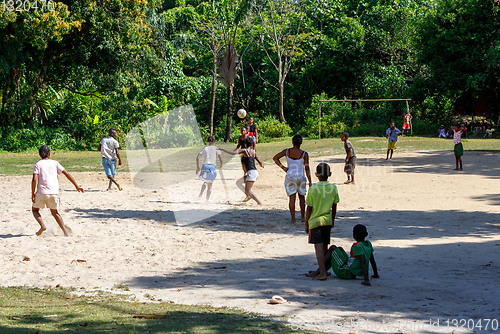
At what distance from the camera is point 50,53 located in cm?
2586

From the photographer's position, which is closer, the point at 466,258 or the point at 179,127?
the point at 466,258

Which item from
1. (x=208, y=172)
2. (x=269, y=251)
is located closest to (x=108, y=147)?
(x=208, y=172)

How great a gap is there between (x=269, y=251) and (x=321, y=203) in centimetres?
192

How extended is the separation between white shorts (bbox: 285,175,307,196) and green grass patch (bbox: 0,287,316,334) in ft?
15.1

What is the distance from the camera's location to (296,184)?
9922 millimetres

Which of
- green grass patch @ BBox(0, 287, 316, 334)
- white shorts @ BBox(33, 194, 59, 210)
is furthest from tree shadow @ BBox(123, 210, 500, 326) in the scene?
white shorts @ BBox(33, 194, 59, 210)

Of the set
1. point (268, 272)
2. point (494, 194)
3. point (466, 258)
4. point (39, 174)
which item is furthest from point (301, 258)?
point (494, 194)

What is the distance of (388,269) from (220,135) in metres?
27.5

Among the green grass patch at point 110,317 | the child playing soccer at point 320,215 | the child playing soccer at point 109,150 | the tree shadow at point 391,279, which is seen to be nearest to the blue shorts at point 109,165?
the child playing soccer at point 109,150

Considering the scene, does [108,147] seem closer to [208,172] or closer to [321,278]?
[208,172]

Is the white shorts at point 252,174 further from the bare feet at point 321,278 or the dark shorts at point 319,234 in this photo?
the bare feet at point 321,278

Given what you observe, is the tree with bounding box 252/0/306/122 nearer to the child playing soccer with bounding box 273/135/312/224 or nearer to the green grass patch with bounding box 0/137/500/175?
the green grass patch with bounding box 0/137/500/175

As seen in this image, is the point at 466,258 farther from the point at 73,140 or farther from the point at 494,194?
the point at 73,140

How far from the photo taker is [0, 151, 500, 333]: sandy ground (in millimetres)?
5652
